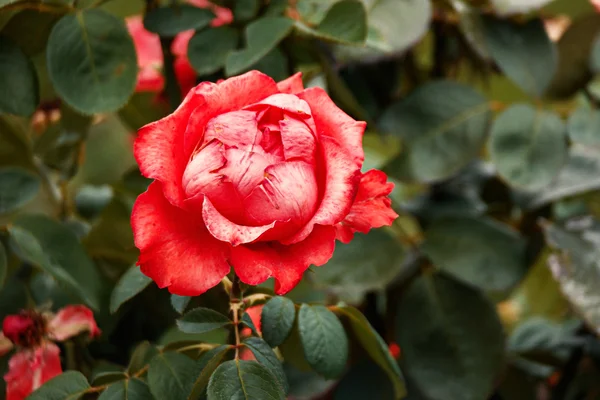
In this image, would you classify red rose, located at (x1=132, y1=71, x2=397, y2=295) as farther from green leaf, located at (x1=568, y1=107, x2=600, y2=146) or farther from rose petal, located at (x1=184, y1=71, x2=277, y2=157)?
green leaf, located at (x1=568, y1=107, x2=600, y2=146)

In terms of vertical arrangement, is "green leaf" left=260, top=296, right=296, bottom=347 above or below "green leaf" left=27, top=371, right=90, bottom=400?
above

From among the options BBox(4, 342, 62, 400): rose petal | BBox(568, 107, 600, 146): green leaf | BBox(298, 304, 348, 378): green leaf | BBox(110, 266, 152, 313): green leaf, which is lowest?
BBox(4, 342, 62, 400): rose petal

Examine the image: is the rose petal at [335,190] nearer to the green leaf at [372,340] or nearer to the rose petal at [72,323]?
the green leaf at [372,340]

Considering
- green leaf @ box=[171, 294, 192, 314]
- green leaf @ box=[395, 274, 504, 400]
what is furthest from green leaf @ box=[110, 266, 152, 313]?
green leaf @ box=[395, 274, 504, 400]

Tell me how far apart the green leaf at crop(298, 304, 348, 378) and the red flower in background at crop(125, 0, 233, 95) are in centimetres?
26

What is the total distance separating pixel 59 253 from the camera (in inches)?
19.3

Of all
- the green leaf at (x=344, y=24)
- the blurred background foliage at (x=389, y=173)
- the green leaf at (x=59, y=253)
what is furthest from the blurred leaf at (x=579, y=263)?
the green leaf at (x=59, y=253)

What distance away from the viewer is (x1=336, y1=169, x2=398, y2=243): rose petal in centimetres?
36

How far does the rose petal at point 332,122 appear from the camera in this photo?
14.1 inches

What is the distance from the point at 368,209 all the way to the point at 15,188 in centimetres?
29

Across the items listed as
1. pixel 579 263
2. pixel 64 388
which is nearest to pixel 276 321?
pixel 64 388

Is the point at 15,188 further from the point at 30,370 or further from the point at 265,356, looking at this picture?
the point at 265,356

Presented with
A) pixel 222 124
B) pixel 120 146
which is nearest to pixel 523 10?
pixel 222 124

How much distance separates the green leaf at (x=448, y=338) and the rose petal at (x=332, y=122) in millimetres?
270
